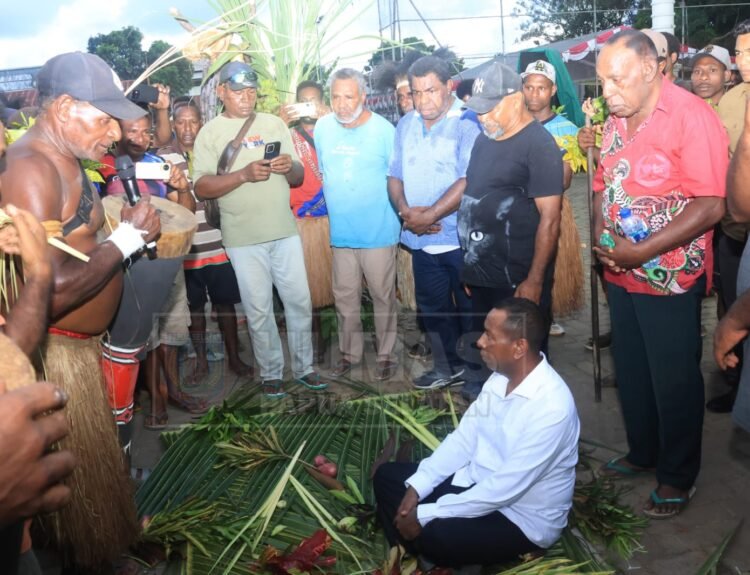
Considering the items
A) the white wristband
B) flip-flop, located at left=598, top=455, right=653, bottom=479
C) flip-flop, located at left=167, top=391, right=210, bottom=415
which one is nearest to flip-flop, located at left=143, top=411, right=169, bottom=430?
flip-flop, located at left=167, top=391, right=210, bottom=415

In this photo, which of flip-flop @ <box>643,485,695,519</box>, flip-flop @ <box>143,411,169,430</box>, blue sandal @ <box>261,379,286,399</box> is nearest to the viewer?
flip-flop @ <box>643,485,695,519</box>

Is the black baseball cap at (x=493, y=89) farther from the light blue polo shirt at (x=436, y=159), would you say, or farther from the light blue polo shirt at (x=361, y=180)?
the light blue polo shirt at (x=361, y=180)

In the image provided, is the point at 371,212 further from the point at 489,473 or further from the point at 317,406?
the point at 489,473

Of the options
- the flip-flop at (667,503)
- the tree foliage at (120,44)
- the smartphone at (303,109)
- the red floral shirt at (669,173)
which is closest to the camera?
the red floral shirt at (669,173)

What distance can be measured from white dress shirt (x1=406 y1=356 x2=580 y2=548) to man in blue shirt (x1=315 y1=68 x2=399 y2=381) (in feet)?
7.76

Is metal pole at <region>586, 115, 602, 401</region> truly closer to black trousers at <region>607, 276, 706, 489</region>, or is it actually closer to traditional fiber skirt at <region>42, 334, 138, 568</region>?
black trousers at <region>607, 276, 706, 489</region>

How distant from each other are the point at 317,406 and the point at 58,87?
225 centimetres

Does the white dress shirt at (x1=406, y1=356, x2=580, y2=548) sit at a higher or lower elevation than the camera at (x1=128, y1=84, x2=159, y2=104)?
lower

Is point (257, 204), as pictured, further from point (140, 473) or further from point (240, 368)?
point (140, 473)

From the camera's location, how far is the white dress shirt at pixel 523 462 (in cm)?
267

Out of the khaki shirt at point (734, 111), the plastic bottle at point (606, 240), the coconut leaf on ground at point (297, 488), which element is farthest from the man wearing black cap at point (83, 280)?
the khaki shirt at point (734, 111)

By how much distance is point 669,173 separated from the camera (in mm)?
3039

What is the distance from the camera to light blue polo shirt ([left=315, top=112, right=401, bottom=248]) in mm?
5090

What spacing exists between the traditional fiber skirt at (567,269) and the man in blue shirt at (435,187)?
990 millimetres
